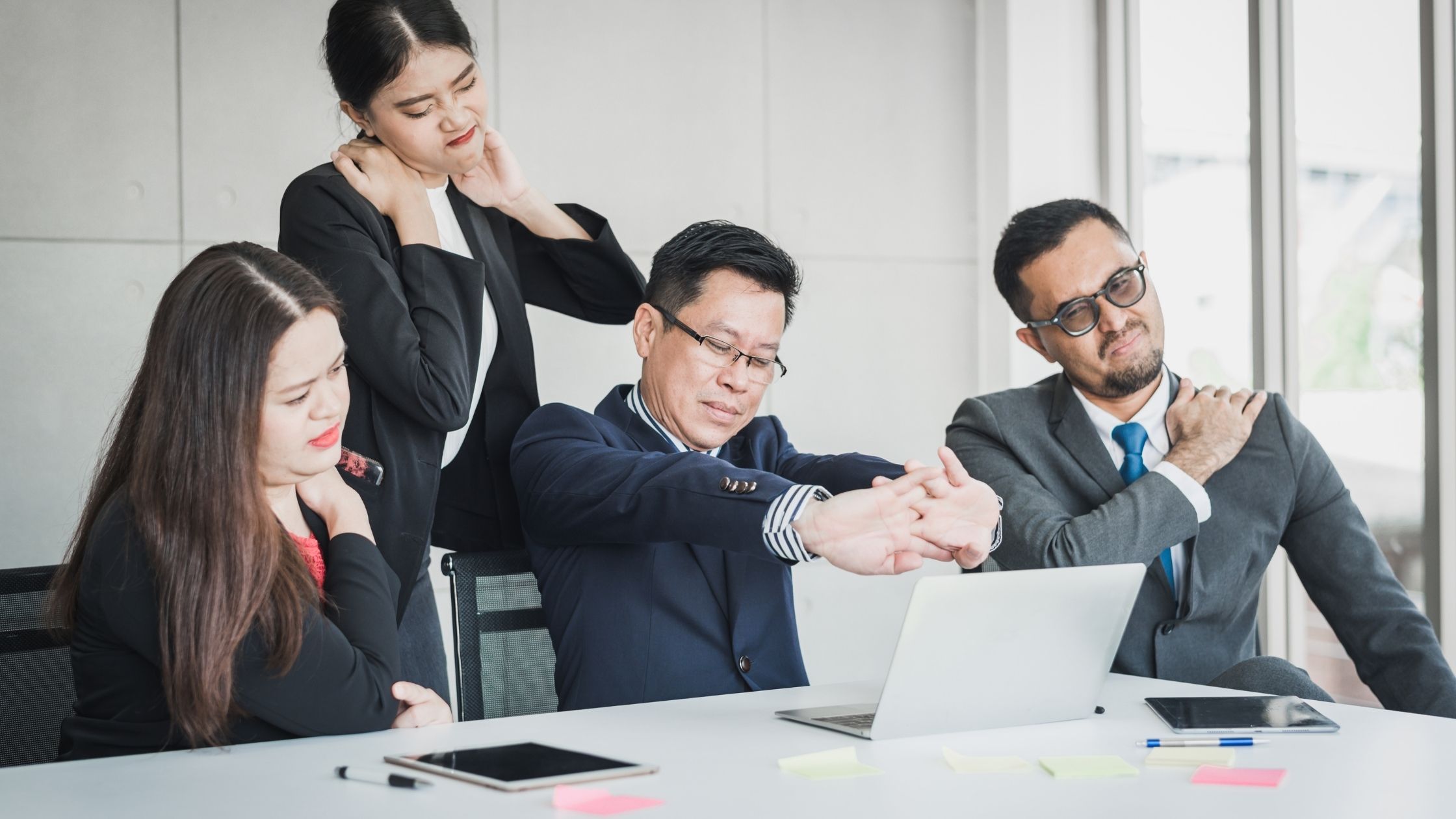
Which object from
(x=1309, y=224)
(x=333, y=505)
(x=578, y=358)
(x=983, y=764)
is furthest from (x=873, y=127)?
(x=983, y=764)

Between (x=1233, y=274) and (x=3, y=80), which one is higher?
(x=3, y=80)

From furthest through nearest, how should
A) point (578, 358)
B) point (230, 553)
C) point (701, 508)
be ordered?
1. point (578, 358)
2. point (701, 508)
3. point (230, 553)

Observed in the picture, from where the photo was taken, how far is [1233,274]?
4.29 m

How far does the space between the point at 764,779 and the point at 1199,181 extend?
3.63m

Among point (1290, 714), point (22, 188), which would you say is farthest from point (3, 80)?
point (1290, 714)

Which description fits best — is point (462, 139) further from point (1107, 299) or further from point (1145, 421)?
point (1145, 421)

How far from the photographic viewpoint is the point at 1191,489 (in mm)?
2441

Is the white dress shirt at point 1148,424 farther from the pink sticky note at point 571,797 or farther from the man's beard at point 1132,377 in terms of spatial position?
the pink sticky note at point 571,797

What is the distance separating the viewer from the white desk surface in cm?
127

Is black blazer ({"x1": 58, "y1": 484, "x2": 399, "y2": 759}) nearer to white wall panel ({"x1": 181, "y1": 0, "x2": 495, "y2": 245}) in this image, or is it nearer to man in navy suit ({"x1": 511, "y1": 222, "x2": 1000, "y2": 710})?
man in navy suit ({"x1": 511, "y1": 222, "x2": 1000, "y2": 710})

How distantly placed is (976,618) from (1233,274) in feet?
10.0

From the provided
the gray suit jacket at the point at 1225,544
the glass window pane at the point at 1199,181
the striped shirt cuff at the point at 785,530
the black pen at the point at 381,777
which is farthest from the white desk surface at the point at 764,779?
the glass window pane at the point at 1199,181

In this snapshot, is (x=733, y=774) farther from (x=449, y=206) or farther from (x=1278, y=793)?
(x=449, y=206)

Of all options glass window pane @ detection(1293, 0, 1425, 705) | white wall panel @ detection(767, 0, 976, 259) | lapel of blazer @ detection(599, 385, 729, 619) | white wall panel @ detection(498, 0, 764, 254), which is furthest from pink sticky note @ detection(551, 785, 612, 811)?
white wall panel @ detection(767, 0, 976, 259)
